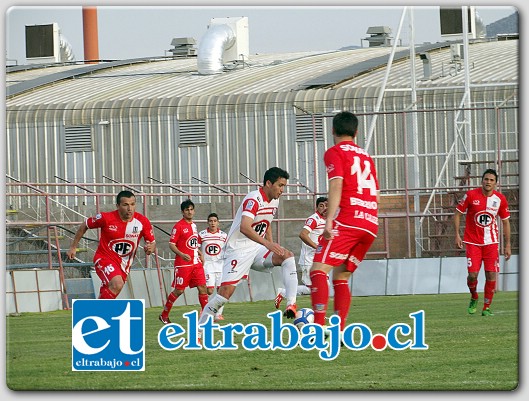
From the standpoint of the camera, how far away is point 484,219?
56.5ft

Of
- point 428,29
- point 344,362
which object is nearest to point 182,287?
point 428,29

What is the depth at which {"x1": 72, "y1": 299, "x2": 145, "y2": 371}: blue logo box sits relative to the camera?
9195mm

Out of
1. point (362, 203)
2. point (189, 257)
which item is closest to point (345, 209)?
point (362, 203)

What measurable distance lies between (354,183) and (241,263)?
3.24 meters

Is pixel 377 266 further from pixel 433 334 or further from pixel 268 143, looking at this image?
pixel 433 334

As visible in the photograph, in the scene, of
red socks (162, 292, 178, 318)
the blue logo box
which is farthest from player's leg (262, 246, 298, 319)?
the blue logo box

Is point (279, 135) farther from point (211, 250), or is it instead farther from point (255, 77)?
point (255, 77)

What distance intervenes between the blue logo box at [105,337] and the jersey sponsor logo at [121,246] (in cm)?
502

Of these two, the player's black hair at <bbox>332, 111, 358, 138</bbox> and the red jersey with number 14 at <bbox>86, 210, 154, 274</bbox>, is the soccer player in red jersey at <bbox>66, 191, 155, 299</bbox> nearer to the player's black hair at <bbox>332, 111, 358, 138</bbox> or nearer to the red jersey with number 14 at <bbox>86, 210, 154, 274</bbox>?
the red jersey with number 14 at <bbox>86, 210, 154, 274</bbox>

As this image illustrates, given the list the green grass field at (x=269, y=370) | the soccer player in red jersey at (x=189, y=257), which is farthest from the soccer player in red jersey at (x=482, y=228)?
the green grass field at (x=269, y=370)

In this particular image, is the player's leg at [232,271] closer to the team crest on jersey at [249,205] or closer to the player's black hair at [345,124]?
the team crest on jersey at [249,205]

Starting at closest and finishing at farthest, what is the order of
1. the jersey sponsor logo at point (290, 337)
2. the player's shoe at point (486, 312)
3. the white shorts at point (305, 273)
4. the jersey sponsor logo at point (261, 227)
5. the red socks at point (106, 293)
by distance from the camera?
the jersey sponsor logo at point (290, 337)
the jersey sponsor logo at point (261, 227)
the red socks at point (106, 293)
the player's shoe at point (486, 312)
the white shorts at point (305, 273)

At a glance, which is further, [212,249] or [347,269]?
[212,249]

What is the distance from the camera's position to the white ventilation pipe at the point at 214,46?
1065 cm
